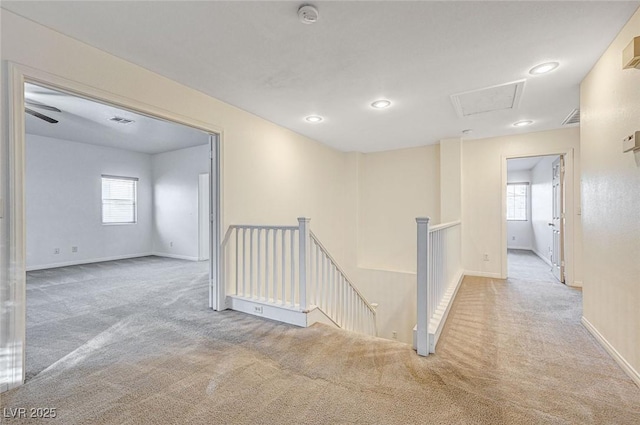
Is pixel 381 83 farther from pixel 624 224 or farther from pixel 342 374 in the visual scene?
pixel 342 374

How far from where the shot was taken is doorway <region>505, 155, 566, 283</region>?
471 centimetres

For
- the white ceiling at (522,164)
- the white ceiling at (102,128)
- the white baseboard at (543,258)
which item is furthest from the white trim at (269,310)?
the white ceiling at (522,164)

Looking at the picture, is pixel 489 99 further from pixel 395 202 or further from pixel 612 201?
pixel 395 202

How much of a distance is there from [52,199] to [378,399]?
268 inches

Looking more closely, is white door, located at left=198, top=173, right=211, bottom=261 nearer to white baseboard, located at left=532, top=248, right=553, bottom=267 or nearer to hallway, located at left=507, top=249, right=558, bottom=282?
hallway, located at left=507, top=249, right=558, bottom=282

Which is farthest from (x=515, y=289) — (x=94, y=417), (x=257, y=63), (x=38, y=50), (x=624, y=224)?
(x=38, y=50)

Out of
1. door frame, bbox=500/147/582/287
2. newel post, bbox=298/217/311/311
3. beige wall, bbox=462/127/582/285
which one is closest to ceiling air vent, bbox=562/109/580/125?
beige wall, bbox=462/127/582/285

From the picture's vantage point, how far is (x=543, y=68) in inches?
96.7

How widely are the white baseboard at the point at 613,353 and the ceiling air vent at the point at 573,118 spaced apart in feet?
8.01

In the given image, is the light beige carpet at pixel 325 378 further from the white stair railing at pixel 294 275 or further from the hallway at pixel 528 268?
the hallway at pixel 528 268

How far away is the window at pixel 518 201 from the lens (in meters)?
8.21

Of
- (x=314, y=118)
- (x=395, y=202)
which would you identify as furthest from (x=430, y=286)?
(x=395, y=202)

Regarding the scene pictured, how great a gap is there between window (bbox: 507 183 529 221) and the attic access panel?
5.95 m

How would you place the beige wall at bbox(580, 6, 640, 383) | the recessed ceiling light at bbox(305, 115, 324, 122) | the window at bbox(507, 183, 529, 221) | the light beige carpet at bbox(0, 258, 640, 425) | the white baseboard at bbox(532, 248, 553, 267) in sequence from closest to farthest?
the light beige carpet at bbox(0, 258, 640, 425) → the beige wall at bbox(580, 6, 640, 383) → the recessed ceiling light at bbox(305, 115, 324, 122) → the white baseboard at bbox(532, 248, 553, 267) → the window at bbox(507, 183, 529, 221)
